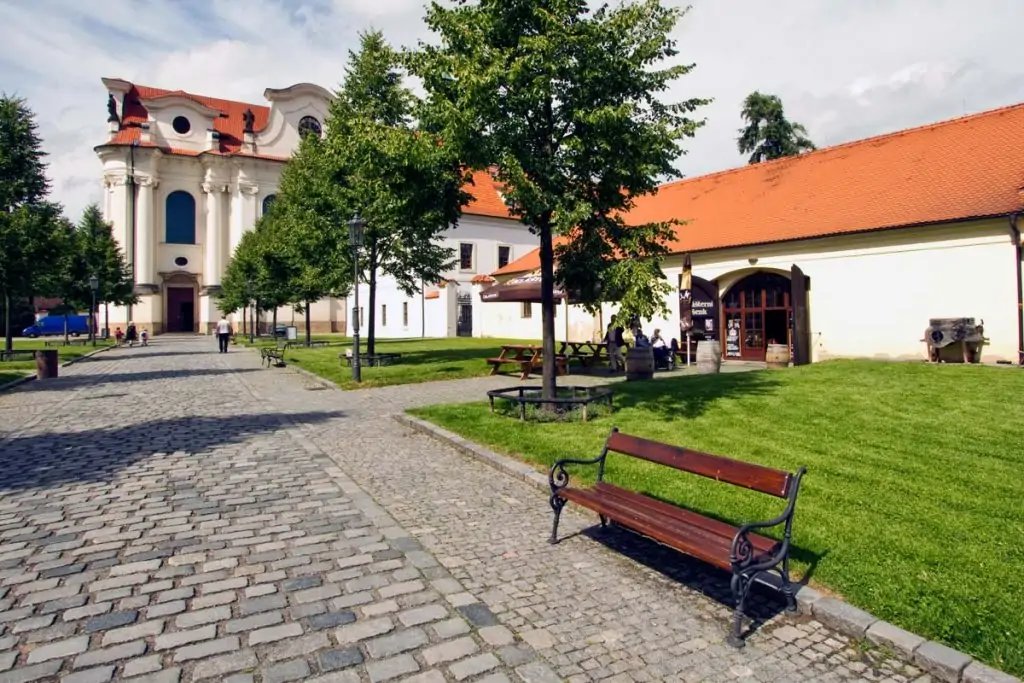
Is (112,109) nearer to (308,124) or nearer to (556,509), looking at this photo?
(308,124)

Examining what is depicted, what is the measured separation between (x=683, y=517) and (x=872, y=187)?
65.3 ft

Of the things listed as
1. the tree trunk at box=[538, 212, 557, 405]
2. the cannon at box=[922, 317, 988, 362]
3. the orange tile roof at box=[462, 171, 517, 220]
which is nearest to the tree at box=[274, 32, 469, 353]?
the tree trunk at box=[538, 212, 557, 405]

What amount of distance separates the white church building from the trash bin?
114ft

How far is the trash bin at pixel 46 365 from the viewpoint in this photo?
18.2m

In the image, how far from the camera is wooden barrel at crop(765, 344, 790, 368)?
1808cm

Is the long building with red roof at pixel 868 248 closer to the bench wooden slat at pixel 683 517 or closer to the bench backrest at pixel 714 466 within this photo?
the bench backrest at pixel 714 466

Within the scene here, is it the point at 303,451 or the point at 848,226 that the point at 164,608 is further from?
the point at 848,226

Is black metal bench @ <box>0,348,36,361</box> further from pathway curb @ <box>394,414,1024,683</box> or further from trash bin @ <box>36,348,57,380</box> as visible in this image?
pathway curb @ <box>394,414,1024,683</box>

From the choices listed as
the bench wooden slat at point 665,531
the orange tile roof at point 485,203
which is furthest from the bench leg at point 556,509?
the orange tile roof at point 485,203

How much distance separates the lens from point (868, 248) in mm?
18812

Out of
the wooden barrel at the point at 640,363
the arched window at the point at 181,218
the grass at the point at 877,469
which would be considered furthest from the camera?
the arched window at the point at 181,218

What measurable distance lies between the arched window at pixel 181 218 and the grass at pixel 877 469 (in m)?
54.5

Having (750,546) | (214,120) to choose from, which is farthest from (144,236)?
(750,546)

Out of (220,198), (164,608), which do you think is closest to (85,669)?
(164,608)
